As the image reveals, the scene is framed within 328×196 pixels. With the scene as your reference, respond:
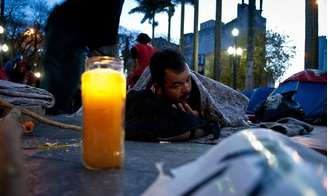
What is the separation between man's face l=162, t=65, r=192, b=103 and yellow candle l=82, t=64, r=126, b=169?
1.37 metres

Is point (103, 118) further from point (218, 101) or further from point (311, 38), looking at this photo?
point (311, 38)

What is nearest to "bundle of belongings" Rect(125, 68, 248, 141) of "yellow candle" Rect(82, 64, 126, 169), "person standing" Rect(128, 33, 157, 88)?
"yellow candle" Rect(82, 64, 126, 169)

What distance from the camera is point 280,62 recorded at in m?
30.0

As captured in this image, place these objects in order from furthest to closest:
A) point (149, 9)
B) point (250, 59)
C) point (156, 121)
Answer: point (149, 9)
point (250, 59)
point (156, 121)

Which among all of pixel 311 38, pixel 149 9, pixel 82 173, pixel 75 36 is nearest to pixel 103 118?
pixel 82 173

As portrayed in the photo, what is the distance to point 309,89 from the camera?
20.5 ft

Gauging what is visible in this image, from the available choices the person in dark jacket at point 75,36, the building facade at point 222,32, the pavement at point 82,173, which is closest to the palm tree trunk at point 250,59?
the person in dark jacket at point 75,36

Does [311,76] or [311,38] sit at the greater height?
[311,38]

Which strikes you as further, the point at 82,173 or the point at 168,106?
the point at 168,106

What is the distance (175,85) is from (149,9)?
3288 cm

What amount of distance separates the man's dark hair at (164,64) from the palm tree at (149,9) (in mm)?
30588

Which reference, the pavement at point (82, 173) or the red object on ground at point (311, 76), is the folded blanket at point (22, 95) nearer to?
the pavement at point (82, 173)

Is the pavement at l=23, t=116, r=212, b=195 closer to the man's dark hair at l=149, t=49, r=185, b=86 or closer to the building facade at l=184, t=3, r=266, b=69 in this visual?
the man's dark hair at l=149, t=49, r=185, b=86

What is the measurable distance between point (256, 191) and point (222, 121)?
9.50 feet
